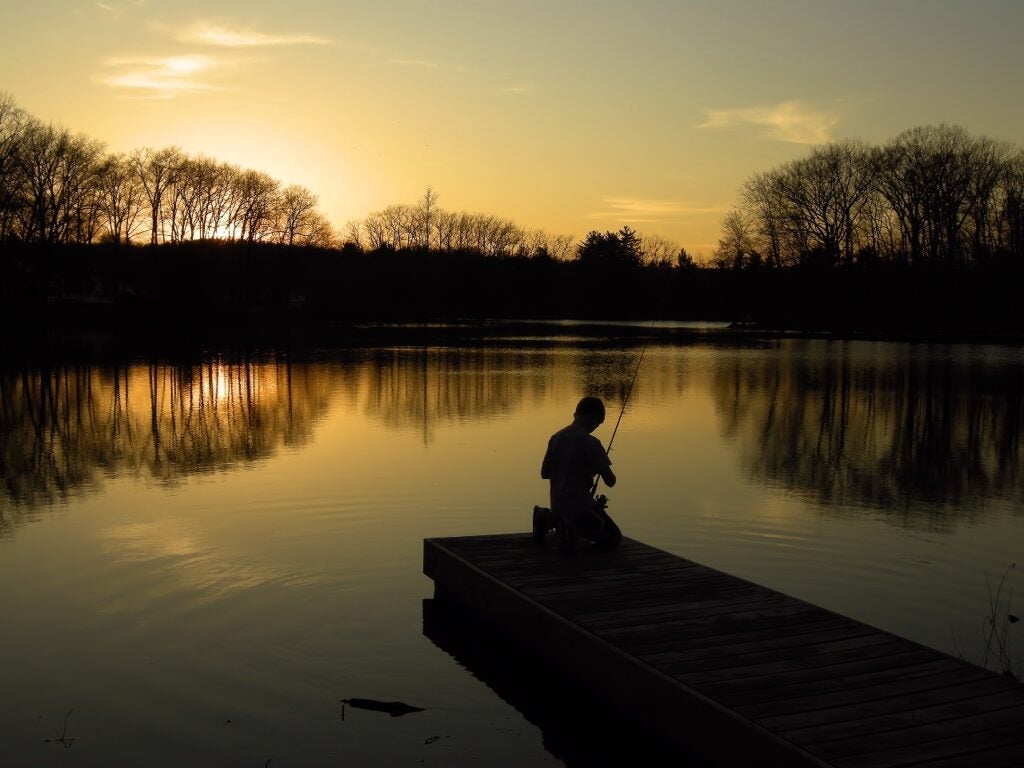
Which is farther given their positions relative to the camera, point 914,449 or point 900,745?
point 914,449

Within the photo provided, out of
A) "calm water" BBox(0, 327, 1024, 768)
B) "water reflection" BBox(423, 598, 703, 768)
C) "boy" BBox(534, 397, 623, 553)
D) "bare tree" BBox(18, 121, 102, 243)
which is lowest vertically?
"water reflection" BBox(423, 598, 703, 768)

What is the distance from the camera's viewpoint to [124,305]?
77750 millimetres

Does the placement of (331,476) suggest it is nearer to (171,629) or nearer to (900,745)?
(171,629)

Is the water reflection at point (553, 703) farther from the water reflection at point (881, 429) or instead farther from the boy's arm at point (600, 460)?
the water reflection at point (881, 429)

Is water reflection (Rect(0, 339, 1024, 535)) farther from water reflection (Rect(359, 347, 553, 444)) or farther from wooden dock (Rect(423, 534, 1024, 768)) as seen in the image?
wooden dock (Rect(423, 534, 1024, 768))

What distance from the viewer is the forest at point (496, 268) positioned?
231 ft

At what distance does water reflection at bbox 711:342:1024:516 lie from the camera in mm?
14656

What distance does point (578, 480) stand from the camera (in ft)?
26.9

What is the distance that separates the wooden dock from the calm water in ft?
1.98

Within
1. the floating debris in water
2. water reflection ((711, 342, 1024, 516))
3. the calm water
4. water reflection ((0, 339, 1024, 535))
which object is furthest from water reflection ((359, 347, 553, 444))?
the floating debris in water

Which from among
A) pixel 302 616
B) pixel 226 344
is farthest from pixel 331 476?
pixel 226 344

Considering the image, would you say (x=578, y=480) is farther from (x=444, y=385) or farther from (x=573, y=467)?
(x=444, y=385)

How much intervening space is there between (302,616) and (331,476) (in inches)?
249

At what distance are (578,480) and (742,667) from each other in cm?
270
